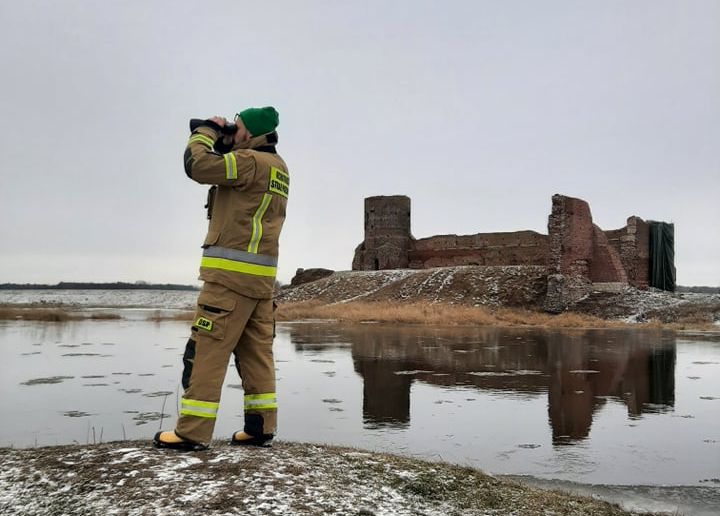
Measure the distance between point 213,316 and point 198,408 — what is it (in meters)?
0.56

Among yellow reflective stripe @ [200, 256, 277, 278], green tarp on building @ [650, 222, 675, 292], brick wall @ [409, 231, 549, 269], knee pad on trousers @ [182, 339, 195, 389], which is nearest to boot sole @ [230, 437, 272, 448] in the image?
knee pad on trousers @ [182, 339, 195, 389]

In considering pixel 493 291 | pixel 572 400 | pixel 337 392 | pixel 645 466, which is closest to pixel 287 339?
pixel 337 392

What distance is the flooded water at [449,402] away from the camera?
215 inches

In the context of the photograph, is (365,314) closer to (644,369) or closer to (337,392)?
(644,369)

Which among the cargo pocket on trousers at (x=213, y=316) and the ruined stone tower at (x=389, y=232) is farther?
the ruined stone tower at (x=389, y=232)

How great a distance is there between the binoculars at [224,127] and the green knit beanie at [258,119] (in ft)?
0.29

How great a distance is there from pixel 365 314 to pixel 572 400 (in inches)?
736

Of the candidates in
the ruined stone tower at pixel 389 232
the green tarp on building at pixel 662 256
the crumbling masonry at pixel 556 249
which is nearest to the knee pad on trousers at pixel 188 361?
the crumbling masonry at pixel 556 249

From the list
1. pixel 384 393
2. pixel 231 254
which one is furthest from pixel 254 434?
pixel 384 393

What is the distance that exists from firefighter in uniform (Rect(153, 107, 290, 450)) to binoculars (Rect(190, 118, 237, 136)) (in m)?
0.02

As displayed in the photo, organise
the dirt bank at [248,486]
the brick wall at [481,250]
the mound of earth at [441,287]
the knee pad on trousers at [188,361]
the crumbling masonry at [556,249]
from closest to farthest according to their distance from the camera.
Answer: the dirt bank at [248,486] → the knee pad on trousers at [188,361] → the crumbling masonry at [556,249] → the mound of earth at [441,287] → the brick wall at [481,250]

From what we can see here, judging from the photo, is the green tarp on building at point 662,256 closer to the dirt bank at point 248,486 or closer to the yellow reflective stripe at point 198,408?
the dirt bank at point 248,486

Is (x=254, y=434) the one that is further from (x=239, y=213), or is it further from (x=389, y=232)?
(x=389, y=232)

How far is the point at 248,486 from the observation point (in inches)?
125
